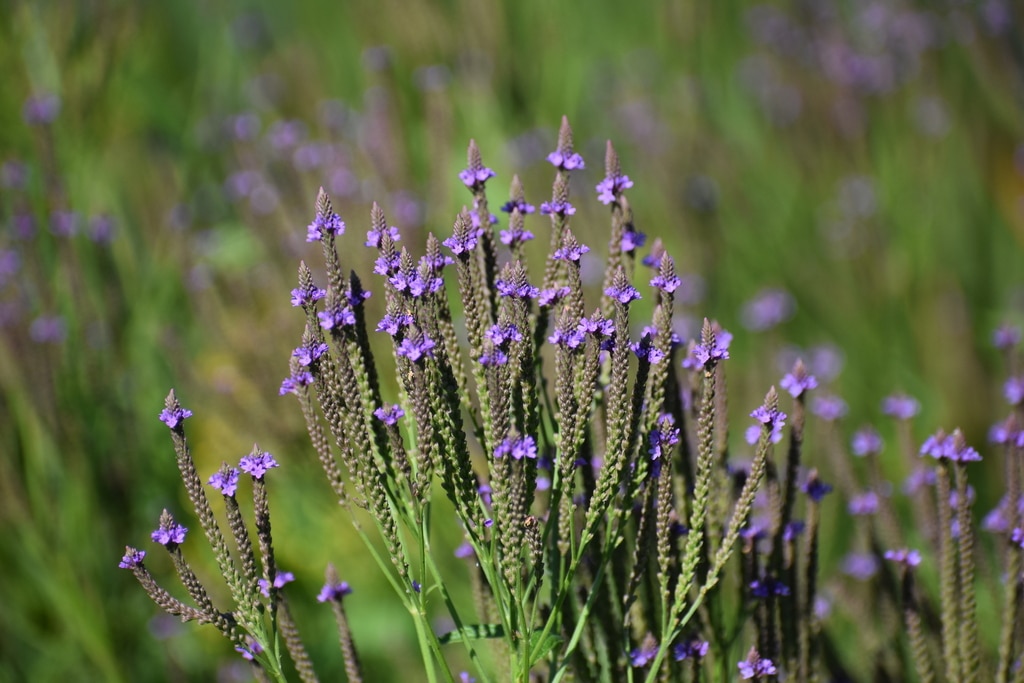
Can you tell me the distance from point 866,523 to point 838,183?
2886mm

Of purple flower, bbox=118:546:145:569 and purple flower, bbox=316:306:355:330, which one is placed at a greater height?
purple flower, bbox=316:306:355:330

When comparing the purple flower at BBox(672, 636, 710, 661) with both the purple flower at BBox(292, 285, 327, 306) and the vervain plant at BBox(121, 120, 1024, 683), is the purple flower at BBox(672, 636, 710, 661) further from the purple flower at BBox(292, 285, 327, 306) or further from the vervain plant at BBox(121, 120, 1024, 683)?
the purple flower at BBox(292, 285, 327, 306)

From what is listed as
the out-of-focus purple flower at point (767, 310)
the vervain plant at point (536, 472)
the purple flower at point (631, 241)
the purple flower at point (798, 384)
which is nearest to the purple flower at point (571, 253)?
the vervain plant at point (536, 472)

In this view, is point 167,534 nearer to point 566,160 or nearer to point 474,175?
point 474,175

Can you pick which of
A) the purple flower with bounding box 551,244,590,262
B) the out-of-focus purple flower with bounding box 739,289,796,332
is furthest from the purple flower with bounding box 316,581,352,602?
the out-of-focus purple flower with bounding box 739,289,796,332

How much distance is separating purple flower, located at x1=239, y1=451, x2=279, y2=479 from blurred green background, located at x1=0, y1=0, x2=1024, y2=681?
1.28m

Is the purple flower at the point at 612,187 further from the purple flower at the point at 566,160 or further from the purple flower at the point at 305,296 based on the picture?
the purple flower at the point at 305,296

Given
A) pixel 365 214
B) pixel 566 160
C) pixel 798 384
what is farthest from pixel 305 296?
pixel 365 214

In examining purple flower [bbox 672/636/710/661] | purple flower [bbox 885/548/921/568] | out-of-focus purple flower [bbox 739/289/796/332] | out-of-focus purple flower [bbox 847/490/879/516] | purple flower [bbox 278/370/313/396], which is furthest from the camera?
out-of-focus purple flower [bbox 739/289/796/332]

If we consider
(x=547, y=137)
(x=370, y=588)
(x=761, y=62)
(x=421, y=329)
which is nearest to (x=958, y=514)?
(x=421, y=329)

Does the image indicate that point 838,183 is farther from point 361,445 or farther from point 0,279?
point 361,445

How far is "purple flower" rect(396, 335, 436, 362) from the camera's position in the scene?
46.8 inches

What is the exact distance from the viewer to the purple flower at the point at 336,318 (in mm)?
1247

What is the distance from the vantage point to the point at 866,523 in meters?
1.83
